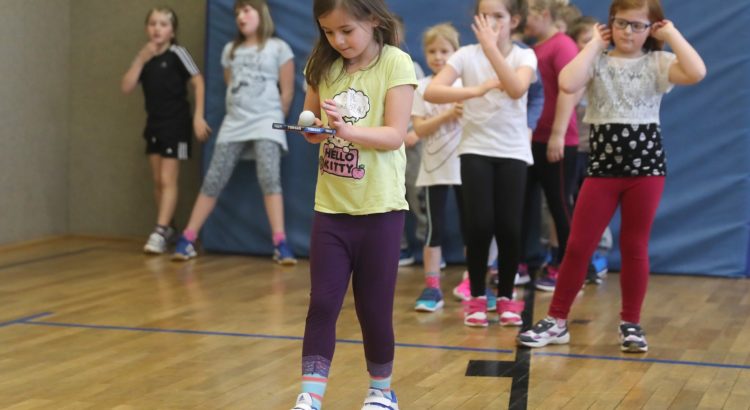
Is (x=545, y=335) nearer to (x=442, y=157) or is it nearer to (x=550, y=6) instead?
(x=442, y=157)

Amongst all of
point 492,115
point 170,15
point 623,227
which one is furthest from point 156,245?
point 623,227

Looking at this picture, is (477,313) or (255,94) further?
(255,94)

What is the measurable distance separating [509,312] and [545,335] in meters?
0.39

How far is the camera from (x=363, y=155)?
295 cm

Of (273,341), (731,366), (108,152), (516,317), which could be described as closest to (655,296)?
(516,317)

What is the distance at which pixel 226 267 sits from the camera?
596cm

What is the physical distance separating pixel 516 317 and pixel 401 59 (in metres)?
1.74

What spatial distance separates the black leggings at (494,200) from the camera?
4.37m

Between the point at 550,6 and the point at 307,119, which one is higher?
the point at 550,6

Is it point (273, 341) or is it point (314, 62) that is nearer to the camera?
point (314, 62)

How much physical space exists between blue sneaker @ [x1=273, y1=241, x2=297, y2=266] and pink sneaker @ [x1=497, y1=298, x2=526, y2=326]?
1.93 metres

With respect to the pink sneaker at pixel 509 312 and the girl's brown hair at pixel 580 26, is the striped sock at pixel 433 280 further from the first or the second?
the girl's brown hair at pixel 580 26

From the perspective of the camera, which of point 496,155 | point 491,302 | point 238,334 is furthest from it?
point 491,302

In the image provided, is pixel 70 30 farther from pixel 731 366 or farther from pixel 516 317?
pixel 731 366
